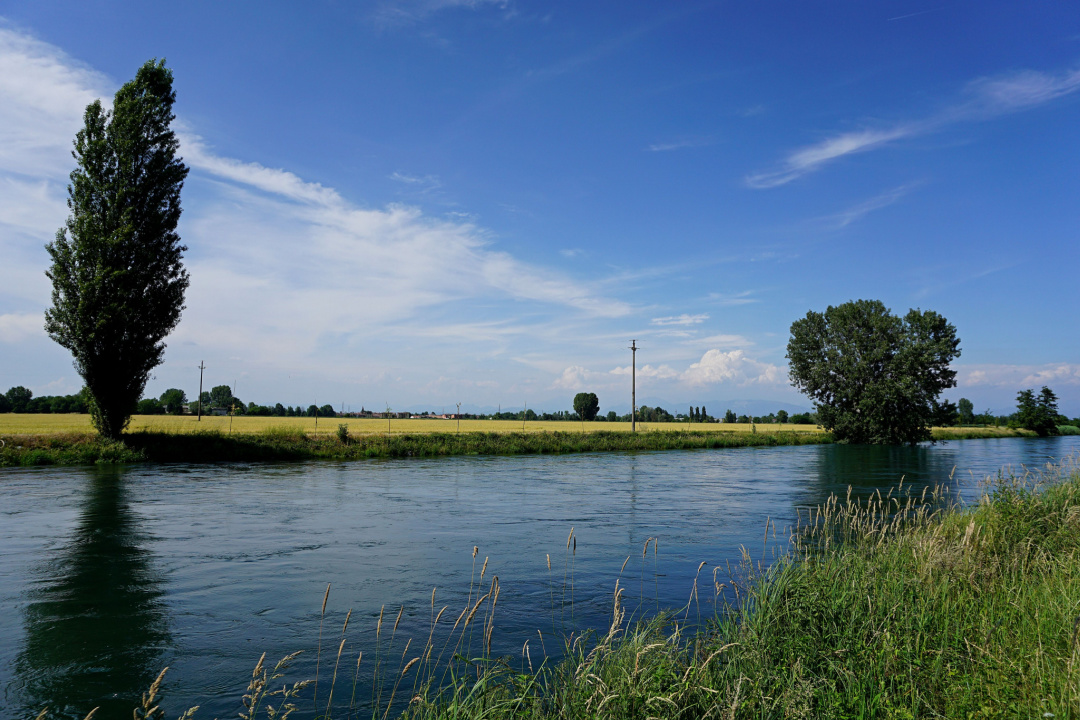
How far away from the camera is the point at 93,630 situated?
7.28 meters

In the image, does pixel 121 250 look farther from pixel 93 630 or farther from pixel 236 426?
pixel 236 426

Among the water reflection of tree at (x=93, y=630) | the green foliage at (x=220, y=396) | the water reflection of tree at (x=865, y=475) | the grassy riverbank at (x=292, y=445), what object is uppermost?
the green foliage at (x=220, y=396)

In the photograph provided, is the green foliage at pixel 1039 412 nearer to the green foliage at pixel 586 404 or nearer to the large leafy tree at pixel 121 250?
the green foliage at pixel 586 404

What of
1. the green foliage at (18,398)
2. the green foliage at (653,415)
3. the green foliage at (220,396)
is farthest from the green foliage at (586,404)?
the green foliage at (18,398)

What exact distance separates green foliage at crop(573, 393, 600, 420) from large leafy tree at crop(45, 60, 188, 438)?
108m

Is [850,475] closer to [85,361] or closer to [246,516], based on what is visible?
[246,516]

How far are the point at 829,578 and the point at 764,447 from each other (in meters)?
47.2

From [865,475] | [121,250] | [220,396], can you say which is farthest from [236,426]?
[220,396]

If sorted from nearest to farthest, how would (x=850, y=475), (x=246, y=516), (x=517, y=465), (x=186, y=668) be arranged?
(x=186, y=668) < (x=246, y=516) < (x=850, y=475) < (x=517, y=465)

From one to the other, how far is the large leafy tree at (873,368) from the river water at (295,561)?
112ft

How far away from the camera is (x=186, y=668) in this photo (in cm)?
622

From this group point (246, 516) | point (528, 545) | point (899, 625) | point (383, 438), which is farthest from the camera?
point (383, 438)

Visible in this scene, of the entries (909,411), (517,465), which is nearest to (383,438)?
(517,465)

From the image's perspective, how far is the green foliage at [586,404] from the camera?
133875mm
